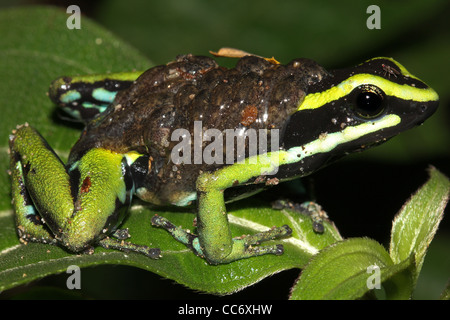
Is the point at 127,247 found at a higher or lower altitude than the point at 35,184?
lower

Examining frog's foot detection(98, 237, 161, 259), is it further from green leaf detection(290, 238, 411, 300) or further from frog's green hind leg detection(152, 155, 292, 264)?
green leaf detection(290, 238, 411, 300)

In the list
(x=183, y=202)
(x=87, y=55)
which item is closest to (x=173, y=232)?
(x=183, y=202)

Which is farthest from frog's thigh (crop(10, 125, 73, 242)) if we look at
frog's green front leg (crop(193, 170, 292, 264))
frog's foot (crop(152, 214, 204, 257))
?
frog's green front leg (crop(193, 170, 292, 264))

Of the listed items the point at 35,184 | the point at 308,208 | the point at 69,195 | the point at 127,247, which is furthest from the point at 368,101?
the point at 35,184

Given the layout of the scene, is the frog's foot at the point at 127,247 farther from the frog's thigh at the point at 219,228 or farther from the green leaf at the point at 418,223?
the green leaf at the point at 418,223

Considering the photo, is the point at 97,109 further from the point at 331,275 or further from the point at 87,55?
the point at 331,275

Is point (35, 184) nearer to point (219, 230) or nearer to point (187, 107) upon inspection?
point (187, 107)
